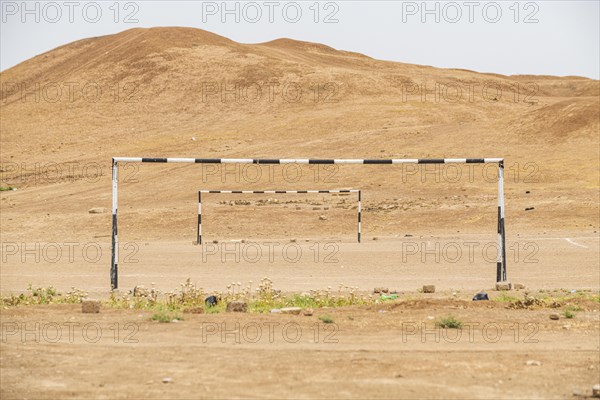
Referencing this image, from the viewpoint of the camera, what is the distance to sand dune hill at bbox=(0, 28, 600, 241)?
131ft

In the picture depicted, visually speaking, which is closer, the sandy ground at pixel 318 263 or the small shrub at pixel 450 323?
the small shrub at pixel 450 323

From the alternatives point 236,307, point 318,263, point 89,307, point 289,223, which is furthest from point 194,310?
point 289,223

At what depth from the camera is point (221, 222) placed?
113 ft

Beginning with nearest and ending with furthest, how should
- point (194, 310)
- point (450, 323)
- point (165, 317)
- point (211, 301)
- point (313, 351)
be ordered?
point (313, 351) < point (450, 323) < point (165, 317) < point (194, 310) < point (211, 301)

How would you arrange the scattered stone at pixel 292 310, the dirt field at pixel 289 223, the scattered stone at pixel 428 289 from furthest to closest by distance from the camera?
the scattered stone at pixel 428 289 → the scattered stone at pixel 292 310 → the dirt field at pixel 289 223

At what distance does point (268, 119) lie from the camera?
63.4 m

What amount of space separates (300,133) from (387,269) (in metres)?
36.7

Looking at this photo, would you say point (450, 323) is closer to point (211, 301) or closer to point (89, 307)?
point (211, 301)

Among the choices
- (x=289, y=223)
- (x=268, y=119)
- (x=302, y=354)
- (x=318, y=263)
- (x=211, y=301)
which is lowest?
(x=302, y=354)

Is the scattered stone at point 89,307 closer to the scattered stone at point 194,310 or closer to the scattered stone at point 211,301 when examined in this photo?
the scattered stone at point 194,310

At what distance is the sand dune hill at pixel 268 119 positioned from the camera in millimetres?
39781

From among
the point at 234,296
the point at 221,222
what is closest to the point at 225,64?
the point at 221,222

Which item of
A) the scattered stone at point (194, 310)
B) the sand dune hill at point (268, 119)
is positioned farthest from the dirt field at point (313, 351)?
the sand dune hill at point (268, 119)

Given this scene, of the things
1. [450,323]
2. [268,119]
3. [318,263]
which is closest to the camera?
[450,323]
